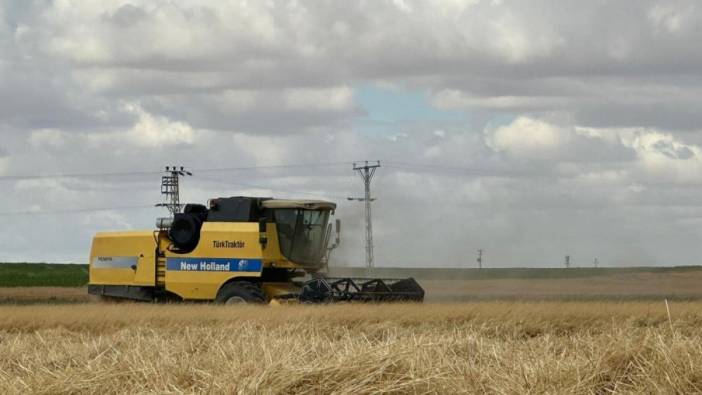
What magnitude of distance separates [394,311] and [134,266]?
9241 millimetres

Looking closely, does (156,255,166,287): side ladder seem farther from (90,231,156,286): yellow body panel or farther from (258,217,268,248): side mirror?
(258,217,268,248): side mirror

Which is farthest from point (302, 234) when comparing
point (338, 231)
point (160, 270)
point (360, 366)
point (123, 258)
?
point (360, 366)

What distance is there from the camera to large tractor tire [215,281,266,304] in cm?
2803

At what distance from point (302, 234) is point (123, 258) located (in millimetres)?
5123

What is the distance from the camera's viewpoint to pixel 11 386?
31.2 ft

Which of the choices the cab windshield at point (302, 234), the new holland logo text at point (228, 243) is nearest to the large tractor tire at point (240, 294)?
the new holland logo text at point (228, 243)

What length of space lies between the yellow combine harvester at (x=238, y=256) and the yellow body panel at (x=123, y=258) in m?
0.03

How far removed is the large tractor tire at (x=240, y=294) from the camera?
1104 inches

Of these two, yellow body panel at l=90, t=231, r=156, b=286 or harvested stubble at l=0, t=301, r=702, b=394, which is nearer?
harvested stubble at l=0, t=301, r=702, b=394

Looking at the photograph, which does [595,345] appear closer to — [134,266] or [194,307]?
[194,307]

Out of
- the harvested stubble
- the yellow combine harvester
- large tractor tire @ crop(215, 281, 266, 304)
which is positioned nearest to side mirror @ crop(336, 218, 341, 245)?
the yellow combine harvester

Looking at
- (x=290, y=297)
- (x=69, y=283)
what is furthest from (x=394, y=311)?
(x=69, y=283)

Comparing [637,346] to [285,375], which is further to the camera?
[637,346]

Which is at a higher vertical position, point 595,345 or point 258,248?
point 258,248
